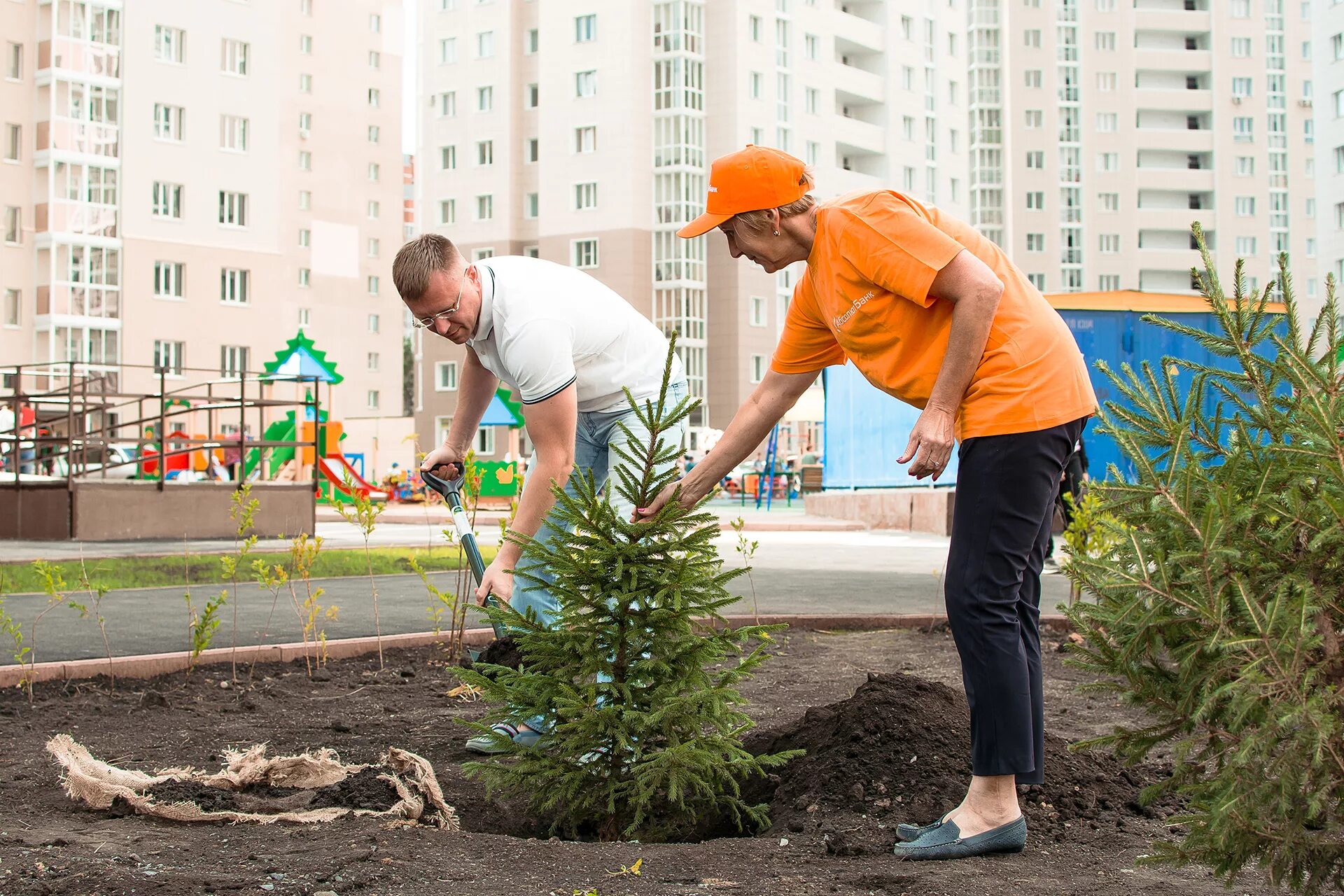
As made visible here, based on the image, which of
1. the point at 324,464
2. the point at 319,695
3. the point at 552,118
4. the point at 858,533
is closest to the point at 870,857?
the point at 319,695

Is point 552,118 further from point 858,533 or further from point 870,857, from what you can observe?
point 870,857

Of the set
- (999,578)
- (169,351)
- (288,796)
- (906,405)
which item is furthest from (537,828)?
(169,351)

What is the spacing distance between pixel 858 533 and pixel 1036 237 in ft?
266

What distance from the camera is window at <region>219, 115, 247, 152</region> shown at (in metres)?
52.6

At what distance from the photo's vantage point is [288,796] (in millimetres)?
3850

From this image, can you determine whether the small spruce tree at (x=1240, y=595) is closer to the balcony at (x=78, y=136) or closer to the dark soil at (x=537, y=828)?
the dark soil at (x=537, y=828)

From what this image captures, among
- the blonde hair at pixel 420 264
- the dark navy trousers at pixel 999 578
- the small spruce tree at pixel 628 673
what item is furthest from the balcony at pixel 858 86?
the dark navy trousers at pixel 999 578

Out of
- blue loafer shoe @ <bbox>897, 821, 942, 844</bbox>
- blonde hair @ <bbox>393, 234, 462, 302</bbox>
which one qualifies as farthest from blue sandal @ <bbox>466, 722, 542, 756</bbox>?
blonde hair @ <bbox>393, 234, 462, 302</bbox>

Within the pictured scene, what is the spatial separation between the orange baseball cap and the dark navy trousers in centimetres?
77

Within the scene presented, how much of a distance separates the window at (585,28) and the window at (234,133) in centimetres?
2017

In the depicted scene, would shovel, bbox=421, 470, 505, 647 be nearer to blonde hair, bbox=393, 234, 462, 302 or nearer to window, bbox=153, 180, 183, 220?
blonde hair, bbox=393, 234, 462, 302

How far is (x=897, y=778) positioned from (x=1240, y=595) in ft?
5.03

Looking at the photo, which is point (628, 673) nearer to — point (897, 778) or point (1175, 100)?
point (897, 778)

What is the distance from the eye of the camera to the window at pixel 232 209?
53.0m
